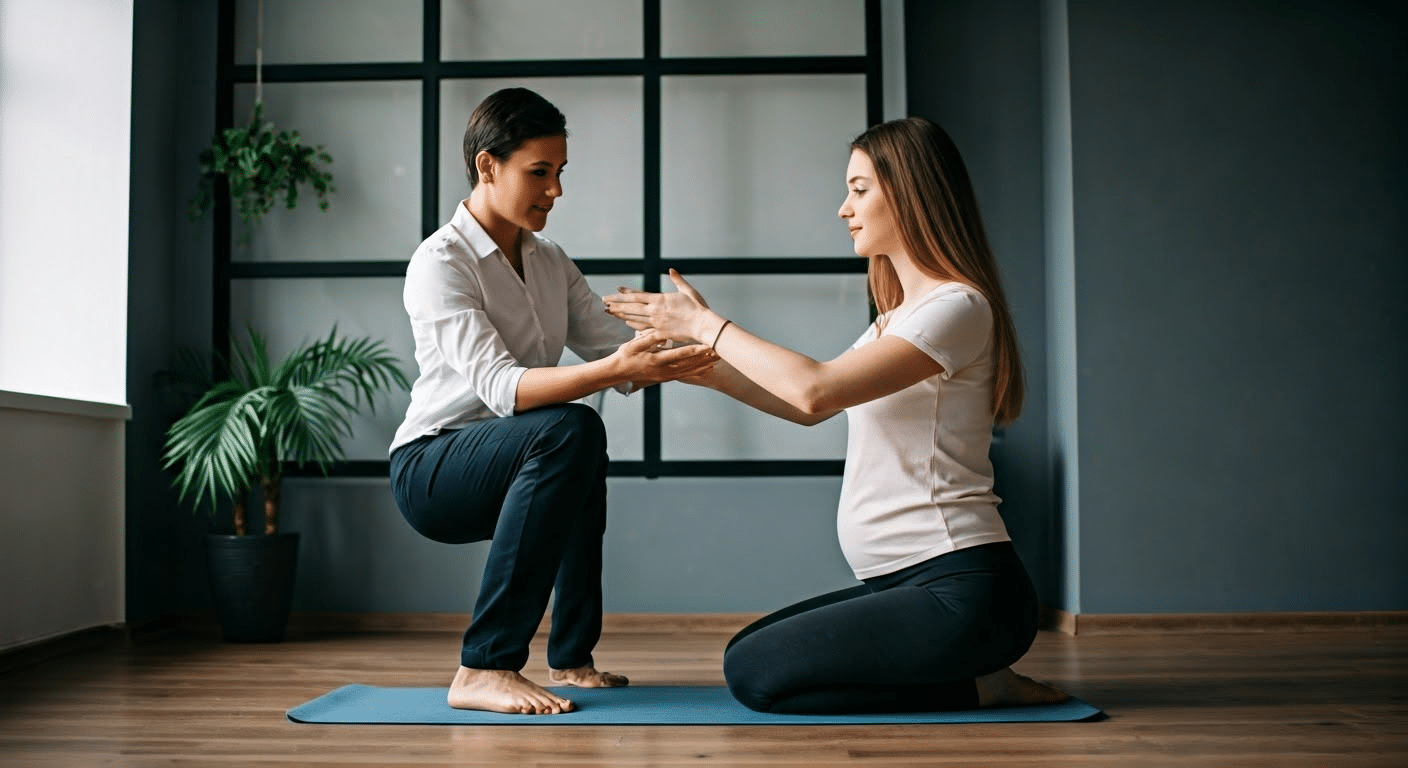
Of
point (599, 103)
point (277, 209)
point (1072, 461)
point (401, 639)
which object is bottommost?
point (401, 639)

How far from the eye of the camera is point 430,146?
3.98 meters

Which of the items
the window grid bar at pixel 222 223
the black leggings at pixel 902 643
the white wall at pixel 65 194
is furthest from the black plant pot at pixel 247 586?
the black leggings at pixel 902 643

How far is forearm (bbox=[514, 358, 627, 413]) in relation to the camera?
2225 mm

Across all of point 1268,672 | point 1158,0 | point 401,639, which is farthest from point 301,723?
point 1158,0

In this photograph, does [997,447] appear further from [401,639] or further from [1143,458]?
[401,639]

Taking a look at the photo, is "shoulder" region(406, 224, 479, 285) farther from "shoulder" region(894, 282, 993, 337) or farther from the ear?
"shoulder" region(894, 282, 993, 337)

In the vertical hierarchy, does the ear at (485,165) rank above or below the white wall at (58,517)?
above

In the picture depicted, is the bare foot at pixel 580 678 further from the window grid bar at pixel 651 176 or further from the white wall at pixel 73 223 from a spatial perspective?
the white wall at pixel 73 223

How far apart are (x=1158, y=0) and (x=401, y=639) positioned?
10.4 feet

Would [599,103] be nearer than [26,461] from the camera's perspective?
No

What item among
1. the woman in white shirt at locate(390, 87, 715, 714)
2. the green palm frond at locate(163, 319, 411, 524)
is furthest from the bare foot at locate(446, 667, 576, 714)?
the green palm frond at locate(163, 319, 411, 524)

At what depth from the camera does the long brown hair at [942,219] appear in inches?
84.4

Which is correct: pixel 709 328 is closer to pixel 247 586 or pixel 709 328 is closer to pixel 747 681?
pixel 747 681

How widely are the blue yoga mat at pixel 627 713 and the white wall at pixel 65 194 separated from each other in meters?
1.83
